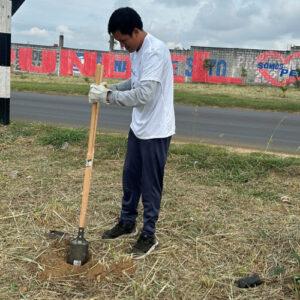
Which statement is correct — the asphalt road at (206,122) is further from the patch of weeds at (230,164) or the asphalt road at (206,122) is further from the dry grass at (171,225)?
the dry grass at (171,225)

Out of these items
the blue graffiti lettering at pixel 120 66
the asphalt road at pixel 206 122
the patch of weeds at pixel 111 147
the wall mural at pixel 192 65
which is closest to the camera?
the patch of weeds at pixel 111 147

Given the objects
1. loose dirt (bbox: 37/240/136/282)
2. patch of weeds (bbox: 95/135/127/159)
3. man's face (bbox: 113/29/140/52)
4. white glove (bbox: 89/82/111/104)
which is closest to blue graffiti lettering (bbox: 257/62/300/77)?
patch of weeds (bbox: 95/135/127/159)

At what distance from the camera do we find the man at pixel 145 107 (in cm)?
365

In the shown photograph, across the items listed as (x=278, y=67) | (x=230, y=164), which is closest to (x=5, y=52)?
(x=230, y=164)

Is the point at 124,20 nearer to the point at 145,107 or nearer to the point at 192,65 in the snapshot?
the point at 145,107

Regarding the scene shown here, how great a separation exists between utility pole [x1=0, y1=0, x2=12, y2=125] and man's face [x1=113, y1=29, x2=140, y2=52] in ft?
16.8

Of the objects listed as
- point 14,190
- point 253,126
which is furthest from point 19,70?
point 14,190

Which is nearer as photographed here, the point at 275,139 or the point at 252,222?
the point at 252,222

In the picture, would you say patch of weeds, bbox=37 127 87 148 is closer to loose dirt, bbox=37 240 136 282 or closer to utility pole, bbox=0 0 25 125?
utility pole, bbox=0 0 25 125

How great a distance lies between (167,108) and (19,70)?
141ft

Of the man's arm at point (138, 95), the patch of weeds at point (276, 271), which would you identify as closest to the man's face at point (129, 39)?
the man's arm at point (138, 95)

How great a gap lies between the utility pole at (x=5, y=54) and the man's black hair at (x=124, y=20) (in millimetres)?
5171

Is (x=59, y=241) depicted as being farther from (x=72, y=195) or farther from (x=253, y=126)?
(x=253, y=126)

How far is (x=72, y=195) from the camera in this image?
17.5 ft
